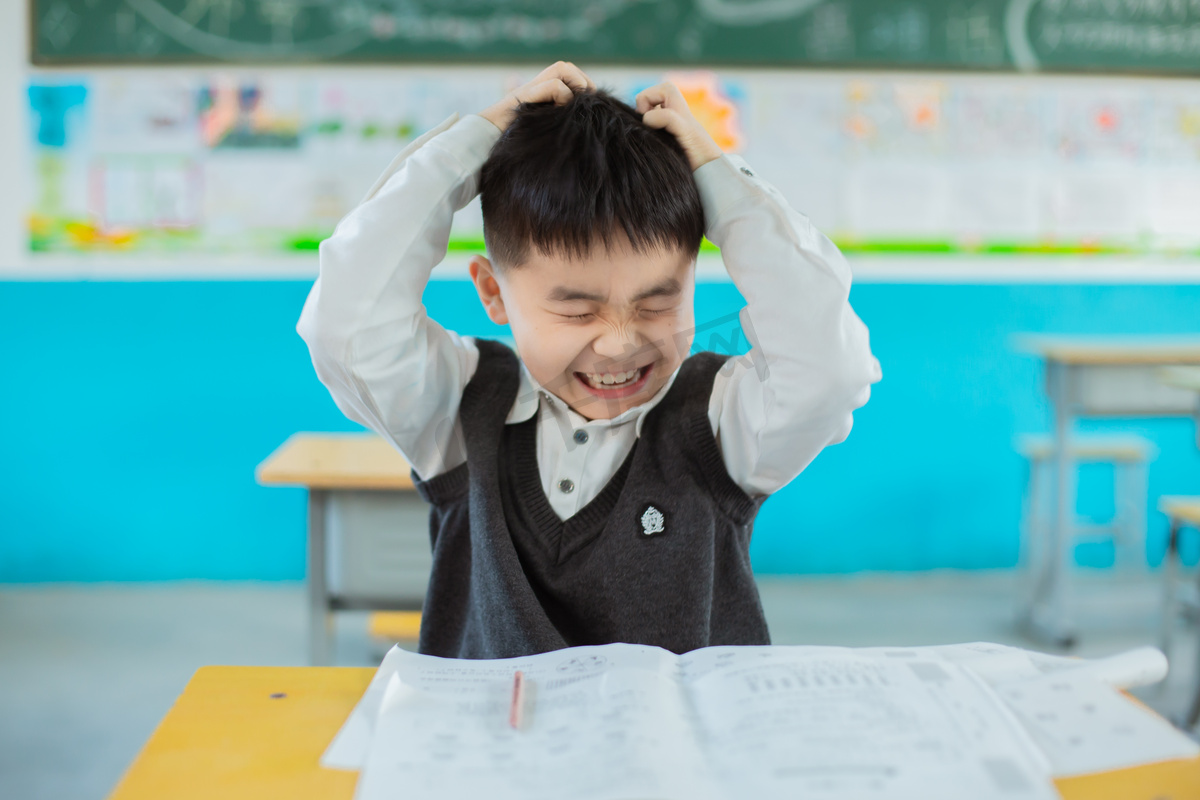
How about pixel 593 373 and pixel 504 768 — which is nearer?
pixel 504 768

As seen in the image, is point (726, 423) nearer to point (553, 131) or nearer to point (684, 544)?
point (684, 544)

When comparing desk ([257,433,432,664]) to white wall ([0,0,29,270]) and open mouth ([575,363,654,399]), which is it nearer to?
open mouth ([575,363,654,399])

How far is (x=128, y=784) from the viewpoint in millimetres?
548

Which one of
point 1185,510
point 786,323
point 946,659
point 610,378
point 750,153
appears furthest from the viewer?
point 750,153

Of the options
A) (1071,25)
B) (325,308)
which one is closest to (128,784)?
(325,308)

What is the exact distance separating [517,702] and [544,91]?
64 centimetres

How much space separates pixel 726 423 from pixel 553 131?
0.35 m

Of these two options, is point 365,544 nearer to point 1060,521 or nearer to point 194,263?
point 194,263

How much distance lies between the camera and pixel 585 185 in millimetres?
891

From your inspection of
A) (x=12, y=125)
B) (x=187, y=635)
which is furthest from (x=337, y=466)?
(x=12, y=125)

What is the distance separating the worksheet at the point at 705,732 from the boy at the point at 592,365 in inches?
10.8

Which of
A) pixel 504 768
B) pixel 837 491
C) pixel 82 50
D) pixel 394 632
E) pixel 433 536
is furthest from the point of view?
pixel 837 491

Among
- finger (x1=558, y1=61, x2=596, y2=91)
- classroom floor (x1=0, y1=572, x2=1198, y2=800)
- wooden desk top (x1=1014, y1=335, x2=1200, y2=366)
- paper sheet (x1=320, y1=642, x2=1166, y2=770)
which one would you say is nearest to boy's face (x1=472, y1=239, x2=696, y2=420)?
finger (x1=558, y1=61, x2=596, y2=91)

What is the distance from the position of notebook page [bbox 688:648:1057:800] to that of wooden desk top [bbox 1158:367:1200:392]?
7.61ft
